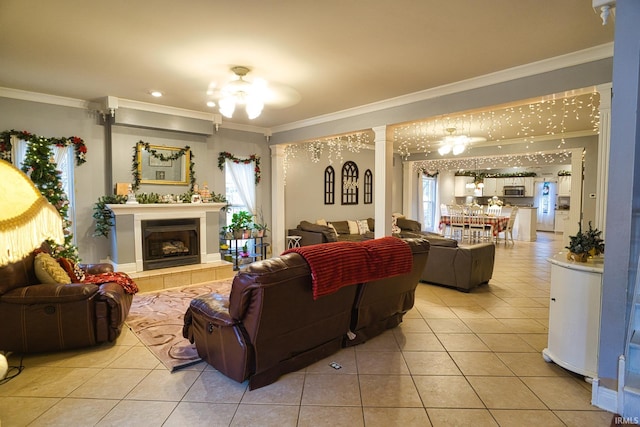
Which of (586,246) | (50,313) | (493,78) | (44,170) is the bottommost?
(50,313)

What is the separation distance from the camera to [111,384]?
8.42 ft

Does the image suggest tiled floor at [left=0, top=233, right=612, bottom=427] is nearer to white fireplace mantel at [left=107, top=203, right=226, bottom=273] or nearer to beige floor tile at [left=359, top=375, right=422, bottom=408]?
beige floor tile at [left=359, top=375, right=422, bottom=408]

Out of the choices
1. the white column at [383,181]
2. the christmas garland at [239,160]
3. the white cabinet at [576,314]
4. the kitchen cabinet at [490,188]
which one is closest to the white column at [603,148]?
the white cabinet at [576,314]

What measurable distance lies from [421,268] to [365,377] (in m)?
1.32

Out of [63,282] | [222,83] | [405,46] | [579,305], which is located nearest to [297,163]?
[222,83]

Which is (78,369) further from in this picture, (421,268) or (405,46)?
(405,46)

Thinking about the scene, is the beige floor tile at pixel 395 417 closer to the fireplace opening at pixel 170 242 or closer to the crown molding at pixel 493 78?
the crown molding at pixel 493 78

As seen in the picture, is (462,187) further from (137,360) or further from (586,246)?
(137,360)

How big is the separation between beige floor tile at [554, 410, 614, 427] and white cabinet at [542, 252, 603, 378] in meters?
0.34

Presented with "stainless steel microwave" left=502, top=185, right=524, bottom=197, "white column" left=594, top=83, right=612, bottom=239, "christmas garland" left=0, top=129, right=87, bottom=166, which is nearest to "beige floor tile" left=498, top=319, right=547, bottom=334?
"white column" left=594, top=83, right=612, bottom=239

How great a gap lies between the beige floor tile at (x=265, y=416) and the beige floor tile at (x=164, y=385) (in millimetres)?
517

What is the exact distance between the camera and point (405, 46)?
3.26 m

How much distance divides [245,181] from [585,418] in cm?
614

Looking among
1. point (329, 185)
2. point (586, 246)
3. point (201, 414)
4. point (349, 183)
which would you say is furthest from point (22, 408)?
point (349, 183)
